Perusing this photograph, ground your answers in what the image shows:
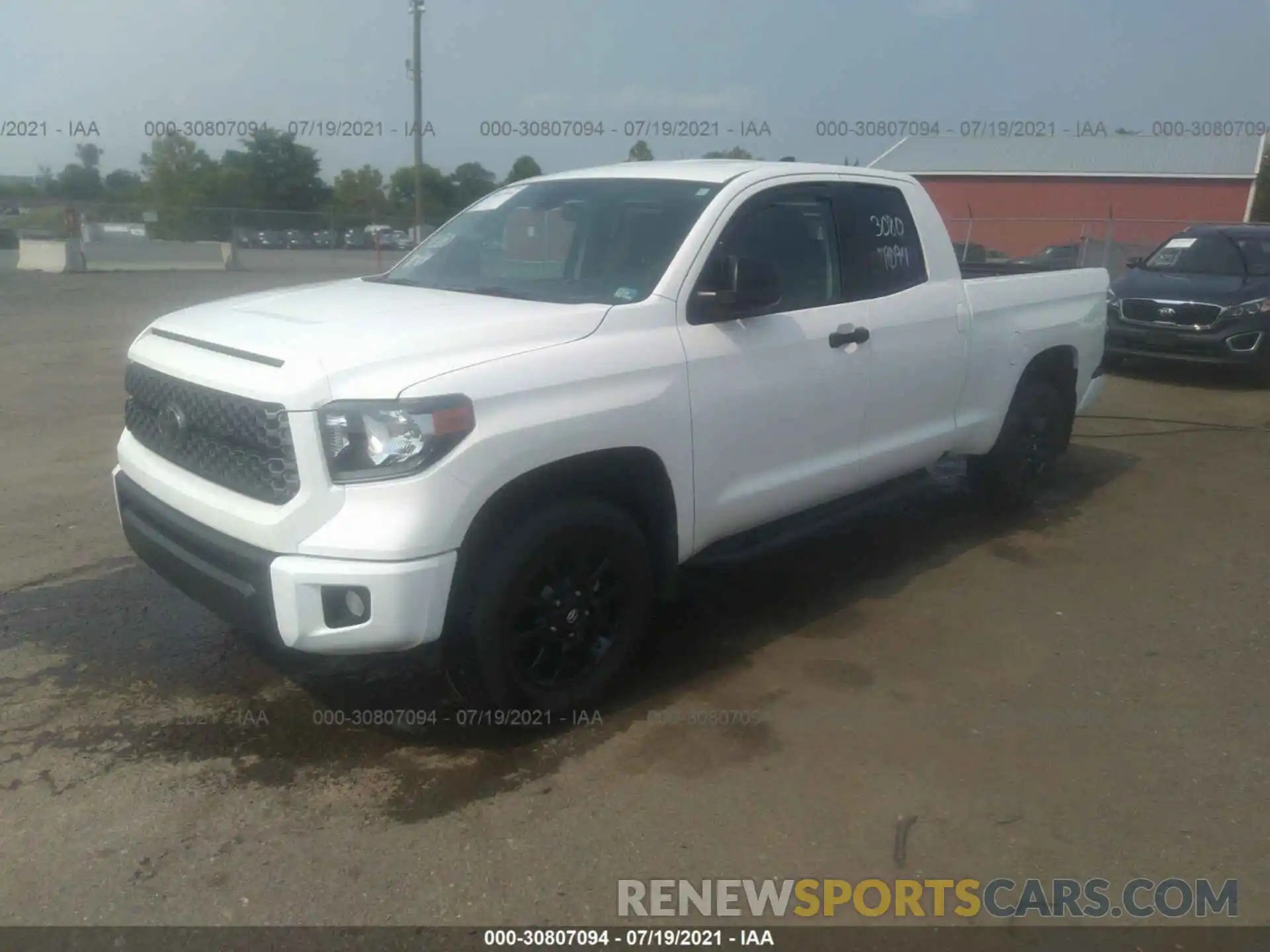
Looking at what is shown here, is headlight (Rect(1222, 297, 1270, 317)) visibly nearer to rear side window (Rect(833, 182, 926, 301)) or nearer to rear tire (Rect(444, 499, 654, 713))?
rear side window (Rect(833, 182, 926, 301))

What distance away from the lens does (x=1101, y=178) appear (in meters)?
42.0

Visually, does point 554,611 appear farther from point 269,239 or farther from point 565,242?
point 269,239

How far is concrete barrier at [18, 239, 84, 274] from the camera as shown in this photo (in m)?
25.6

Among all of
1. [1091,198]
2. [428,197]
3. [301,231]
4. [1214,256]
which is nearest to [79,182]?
[428,197]

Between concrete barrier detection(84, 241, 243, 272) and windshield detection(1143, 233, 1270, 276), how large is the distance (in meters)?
23.8

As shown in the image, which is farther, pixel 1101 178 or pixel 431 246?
pixel 1101 178

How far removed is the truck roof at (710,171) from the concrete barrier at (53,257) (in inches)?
958

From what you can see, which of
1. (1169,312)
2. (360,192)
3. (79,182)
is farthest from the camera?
(360,192)

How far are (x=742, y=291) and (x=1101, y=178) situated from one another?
43.3 meters

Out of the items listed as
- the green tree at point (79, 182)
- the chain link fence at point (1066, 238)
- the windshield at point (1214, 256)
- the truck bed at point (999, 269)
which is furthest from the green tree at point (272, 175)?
the truck bed at point (999, 269)
